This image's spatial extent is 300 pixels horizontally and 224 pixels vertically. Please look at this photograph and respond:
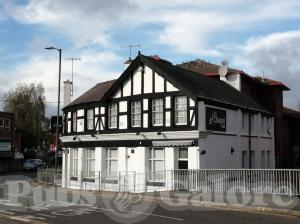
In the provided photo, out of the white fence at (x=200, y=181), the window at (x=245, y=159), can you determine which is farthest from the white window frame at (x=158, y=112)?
the window at (x=245, y=159)

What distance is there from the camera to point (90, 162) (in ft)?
120

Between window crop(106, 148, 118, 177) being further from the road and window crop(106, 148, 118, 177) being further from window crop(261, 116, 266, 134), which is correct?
window crop(261, 116, 266, 134)

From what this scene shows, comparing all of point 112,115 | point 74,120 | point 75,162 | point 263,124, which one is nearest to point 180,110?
point 112,115

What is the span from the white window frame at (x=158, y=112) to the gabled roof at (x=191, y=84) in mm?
1745

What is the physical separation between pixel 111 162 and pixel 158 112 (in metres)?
5.45

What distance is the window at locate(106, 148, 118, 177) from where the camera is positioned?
33.9 m

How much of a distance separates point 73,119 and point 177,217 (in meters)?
23.4

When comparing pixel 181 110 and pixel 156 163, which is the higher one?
pixel 181 110

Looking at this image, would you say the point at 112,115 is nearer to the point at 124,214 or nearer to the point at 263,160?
the point at 263,160

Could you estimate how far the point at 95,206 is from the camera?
2034 cm

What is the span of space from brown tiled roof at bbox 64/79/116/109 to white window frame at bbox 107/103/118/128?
5.07 ft

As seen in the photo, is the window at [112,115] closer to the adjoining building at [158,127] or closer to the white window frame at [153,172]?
the adjoining building at [158,127]

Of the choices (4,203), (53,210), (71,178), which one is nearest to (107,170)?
(71,178)

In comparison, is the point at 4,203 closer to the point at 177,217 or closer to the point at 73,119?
the point at 177,217
